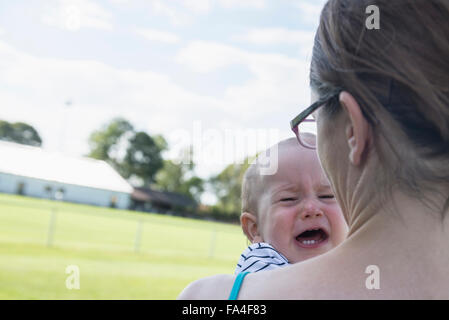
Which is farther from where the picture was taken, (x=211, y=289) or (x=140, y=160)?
(x=140, y=160)

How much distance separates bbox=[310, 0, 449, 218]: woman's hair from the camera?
95cm

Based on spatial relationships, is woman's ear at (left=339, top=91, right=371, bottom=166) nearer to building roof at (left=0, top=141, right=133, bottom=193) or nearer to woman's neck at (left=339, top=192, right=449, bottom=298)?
woman's neck at (left=339, top=192, right=449, bottom=298)

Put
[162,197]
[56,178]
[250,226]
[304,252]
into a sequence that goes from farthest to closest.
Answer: [162,197] < [56,178] < [250,226] < [304,252]

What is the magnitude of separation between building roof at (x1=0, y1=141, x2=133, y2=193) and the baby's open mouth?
2584 inches

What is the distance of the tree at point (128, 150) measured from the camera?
97250 mm

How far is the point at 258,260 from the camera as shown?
5.76ft

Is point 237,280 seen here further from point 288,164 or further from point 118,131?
point 118,131

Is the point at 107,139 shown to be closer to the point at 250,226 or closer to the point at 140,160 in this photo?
the point at 140,160

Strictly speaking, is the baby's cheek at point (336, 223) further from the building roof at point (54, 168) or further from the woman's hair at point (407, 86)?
the building roof at point (54, 168)

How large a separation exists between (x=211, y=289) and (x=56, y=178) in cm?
7011

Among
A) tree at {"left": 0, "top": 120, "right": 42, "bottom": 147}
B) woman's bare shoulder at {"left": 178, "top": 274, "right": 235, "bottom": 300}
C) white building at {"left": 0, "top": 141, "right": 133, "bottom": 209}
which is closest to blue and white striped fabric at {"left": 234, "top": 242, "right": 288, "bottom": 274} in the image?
woman's bare shoulder at {"left": 178, "top": 274, "right": 235, "bottom": 300}

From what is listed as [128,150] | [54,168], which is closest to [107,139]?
[128,150]

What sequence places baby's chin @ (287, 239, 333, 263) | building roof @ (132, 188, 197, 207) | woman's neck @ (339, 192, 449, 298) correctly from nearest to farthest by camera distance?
woman's neck @ (339, 192, 449, 298)
baby's chin @ (287, 239, 333, 263)
building roof @ (132, 188, 197, 207)
